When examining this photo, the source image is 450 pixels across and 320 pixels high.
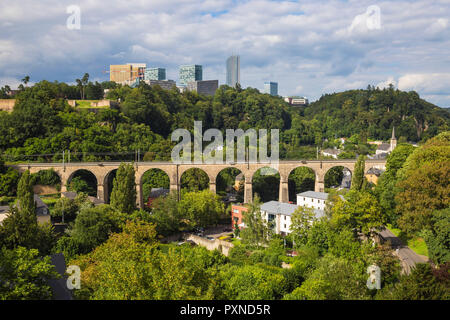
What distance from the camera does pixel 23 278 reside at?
613 inches

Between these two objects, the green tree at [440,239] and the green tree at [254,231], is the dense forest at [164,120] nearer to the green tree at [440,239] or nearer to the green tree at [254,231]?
the green tree at [254,231]

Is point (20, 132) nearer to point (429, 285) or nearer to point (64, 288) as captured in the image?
point (64, 288)

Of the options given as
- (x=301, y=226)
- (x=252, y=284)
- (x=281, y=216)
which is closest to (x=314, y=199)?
(x=281, y=216)

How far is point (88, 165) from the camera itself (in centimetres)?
4656

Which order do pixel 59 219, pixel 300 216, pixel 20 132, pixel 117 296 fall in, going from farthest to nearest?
pixel 20 132 → pixel 59 219 → pixel 300 216 → pixel 117 296

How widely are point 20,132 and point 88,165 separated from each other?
13.9 meters

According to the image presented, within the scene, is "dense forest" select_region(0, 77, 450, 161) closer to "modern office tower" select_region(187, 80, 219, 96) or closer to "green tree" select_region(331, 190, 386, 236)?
"green tree" select_region(331, 190, 386, 236)

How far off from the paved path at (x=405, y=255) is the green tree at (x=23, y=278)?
2209 centimetres

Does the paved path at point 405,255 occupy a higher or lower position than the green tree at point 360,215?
lower

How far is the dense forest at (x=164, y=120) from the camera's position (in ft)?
173

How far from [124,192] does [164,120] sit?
1670 inches

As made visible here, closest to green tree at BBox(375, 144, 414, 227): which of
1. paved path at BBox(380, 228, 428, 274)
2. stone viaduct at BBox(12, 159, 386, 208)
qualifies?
paved path at BBox(380, 228, 428, 274)

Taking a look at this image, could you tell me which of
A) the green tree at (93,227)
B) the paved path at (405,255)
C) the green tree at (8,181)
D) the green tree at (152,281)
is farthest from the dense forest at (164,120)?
the paved path at (405,255)
